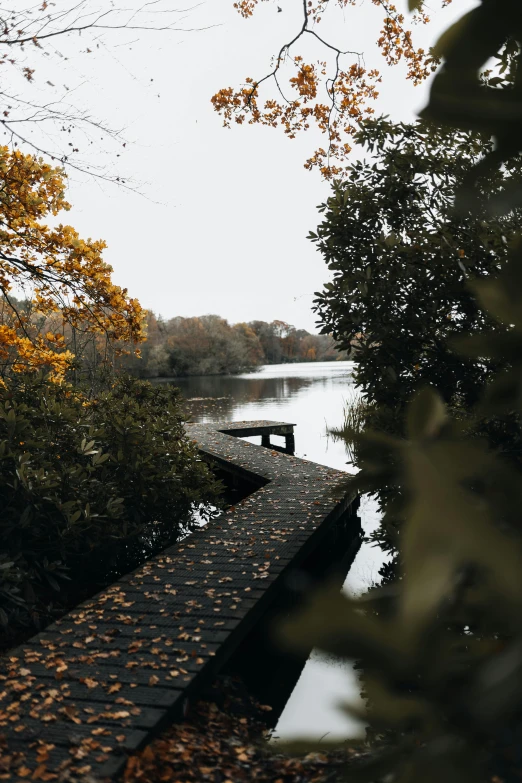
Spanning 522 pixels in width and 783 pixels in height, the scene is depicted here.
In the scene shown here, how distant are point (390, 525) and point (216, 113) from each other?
5.88 meters

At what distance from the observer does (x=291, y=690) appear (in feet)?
16.3

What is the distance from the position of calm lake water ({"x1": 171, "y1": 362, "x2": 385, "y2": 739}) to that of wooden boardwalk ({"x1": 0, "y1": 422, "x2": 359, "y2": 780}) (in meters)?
0.21

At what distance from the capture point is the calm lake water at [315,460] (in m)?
0.50

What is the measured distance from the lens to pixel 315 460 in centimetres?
1552

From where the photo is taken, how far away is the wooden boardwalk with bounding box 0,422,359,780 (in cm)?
284

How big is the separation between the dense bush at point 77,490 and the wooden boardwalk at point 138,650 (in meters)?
0.55

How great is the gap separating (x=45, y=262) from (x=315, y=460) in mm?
10825

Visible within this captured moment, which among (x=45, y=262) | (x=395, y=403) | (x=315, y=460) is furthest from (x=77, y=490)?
(x=315, y=460)

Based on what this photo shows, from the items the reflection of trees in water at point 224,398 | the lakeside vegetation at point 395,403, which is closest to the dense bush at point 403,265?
the lakeside vegetation at point 395,403

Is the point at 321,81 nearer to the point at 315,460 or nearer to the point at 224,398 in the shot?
the point at 315,460

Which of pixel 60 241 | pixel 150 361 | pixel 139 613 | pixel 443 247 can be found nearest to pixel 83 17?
pixel 60 241

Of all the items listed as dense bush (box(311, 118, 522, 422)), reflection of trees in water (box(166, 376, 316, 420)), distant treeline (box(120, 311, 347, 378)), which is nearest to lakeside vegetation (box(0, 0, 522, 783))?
dense bush (box(311, 118, 522, 422))

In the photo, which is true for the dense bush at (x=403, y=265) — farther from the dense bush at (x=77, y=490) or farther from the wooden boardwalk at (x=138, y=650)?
the dense bush at (x=77, y=490)

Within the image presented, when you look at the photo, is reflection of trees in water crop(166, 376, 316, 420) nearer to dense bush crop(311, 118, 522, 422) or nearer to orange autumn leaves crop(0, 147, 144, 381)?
orange autumn leaves crop(0, 147, 144, 381)
